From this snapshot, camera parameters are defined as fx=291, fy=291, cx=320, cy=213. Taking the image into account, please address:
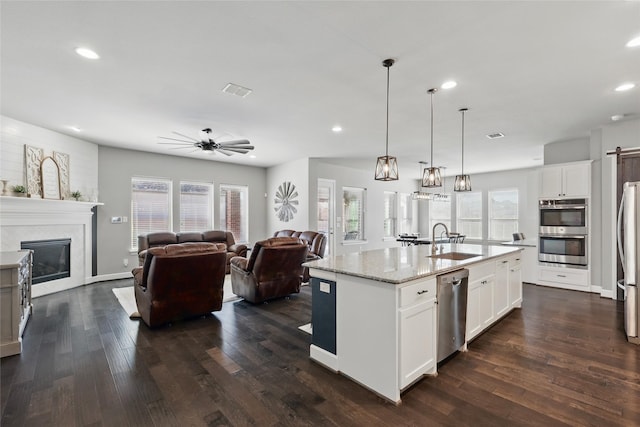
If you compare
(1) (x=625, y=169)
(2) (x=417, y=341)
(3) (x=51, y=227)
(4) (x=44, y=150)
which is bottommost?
(2) (x=417, y=341)

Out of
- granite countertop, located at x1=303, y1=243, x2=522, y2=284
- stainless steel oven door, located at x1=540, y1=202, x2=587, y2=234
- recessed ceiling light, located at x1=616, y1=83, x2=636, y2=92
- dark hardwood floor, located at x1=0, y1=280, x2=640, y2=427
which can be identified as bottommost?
dark hardwood floor, located at x1=0, y1=280, x2=640, y2=427

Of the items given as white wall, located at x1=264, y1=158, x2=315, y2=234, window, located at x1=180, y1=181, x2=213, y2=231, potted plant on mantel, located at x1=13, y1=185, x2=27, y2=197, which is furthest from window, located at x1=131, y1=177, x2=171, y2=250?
white wall, located at x1=264, y1=158, x2=315, y2=234

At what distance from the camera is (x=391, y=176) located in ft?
10.1

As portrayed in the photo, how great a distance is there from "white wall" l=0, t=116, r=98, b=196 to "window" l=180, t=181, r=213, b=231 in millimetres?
1826

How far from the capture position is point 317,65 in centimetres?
286

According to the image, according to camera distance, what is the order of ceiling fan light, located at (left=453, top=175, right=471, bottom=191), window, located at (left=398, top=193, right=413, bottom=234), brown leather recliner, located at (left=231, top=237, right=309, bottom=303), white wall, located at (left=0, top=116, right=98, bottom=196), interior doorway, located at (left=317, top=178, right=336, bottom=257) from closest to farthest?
ceiling fan light, located at (left=453, top=175, right=471, bottom=191) → brown leather recliner, located at (left=231, top=237, right=309, bottom=303) → white wall, located at (left=0, top=116, right=98, bottom=196) → interior doorway, located at (left=317, top=178, right=336, bottom=257) → window, located at (left=398, top=193, right=413, bottom=234)

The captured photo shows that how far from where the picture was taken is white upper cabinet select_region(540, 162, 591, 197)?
5.13 m

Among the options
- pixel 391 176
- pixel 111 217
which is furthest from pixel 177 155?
pixel 391 176

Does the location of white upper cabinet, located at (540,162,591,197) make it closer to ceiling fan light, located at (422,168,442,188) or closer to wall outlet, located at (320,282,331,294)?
ceiling fan light, located at (422,168,442,188)

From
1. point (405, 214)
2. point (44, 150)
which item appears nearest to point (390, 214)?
point (405, 214)

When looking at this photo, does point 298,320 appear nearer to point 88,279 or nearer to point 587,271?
point 88,279

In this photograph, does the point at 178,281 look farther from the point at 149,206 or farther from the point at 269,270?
the point at 149,206

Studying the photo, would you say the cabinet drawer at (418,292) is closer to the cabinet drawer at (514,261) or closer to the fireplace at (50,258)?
the cabinet drawer at (514,261)

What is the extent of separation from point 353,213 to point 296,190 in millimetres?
2018
